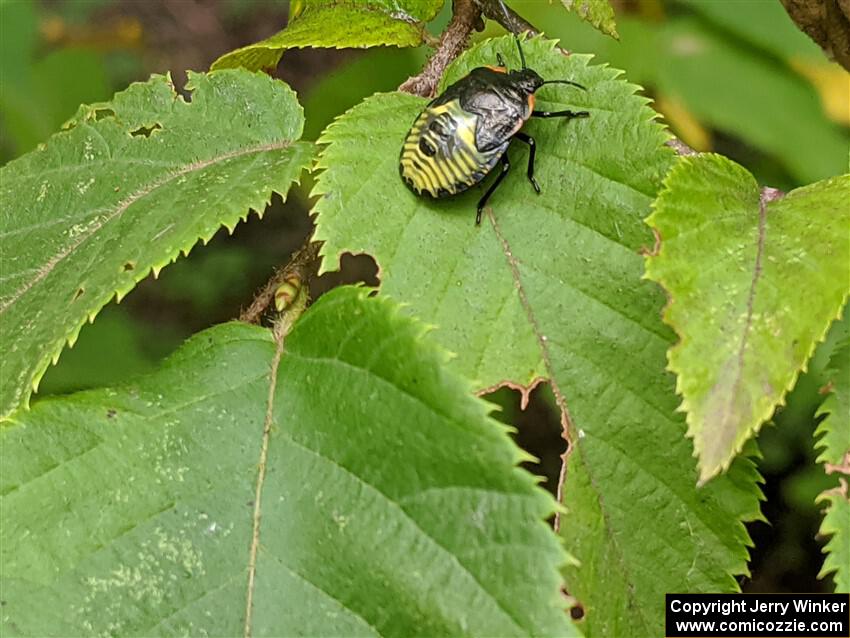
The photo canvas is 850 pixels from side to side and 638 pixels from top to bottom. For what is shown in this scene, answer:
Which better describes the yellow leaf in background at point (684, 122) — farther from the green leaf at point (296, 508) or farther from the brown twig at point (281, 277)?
the green leaf at point (296, 508)

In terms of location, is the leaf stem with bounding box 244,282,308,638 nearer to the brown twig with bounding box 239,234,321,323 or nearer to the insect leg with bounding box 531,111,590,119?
the brown twig with bounding box 239,234,321,323

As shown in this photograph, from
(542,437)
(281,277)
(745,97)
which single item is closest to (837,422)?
(281,277)

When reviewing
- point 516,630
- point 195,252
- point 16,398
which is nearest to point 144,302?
point 195,252

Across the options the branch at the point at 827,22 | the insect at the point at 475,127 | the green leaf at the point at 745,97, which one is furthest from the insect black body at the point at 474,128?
the green leaf at the point at 745,97

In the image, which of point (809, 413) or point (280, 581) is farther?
point (809, 413)

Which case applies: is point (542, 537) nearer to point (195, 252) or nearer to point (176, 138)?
point (176, 138)

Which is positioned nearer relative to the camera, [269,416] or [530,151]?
[269,416]

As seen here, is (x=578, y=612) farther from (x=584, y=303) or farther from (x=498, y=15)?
(x=498, y=15)
